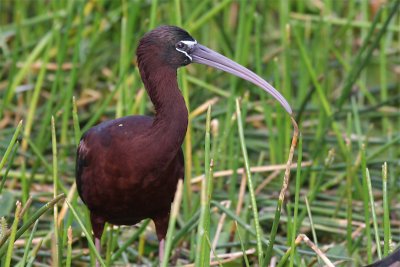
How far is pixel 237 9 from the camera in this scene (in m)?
7.27

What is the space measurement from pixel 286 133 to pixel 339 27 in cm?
152

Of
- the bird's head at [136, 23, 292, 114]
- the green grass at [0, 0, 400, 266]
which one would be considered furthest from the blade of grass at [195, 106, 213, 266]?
the bird's head at [136, 23, 292, 114]

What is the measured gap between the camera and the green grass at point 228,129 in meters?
4.25

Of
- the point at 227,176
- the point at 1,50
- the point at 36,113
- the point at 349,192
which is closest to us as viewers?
the point at 349,192

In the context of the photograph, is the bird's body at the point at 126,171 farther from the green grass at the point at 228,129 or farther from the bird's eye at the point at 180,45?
the bird's eye at the point at 180,45

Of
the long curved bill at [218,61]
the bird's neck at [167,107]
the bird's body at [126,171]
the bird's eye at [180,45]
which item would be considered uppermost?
the bird's eye at [180,45]

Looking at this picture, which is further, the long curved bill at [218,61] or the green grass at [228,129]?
the green grass at [228,129]

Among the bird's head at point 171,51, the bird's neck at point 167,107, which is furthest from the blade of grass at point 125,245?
the bird's head at point 171,51

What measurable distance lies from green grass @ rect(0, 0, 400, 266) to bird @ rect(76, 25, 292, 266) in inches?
6.4

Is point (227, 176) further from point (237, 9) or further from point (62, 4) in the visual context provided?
point (237, 9)

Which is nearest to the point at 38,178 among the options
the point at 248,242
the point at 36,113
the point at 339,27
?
the point at 36,113

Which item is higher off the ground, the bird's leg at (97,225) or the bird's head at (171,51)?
the bird's head at (171,51)

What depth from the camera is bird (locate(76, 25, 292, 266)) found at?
3584mm

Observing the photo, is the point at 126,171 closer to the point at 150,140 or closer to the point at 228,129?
the point at 150,140
